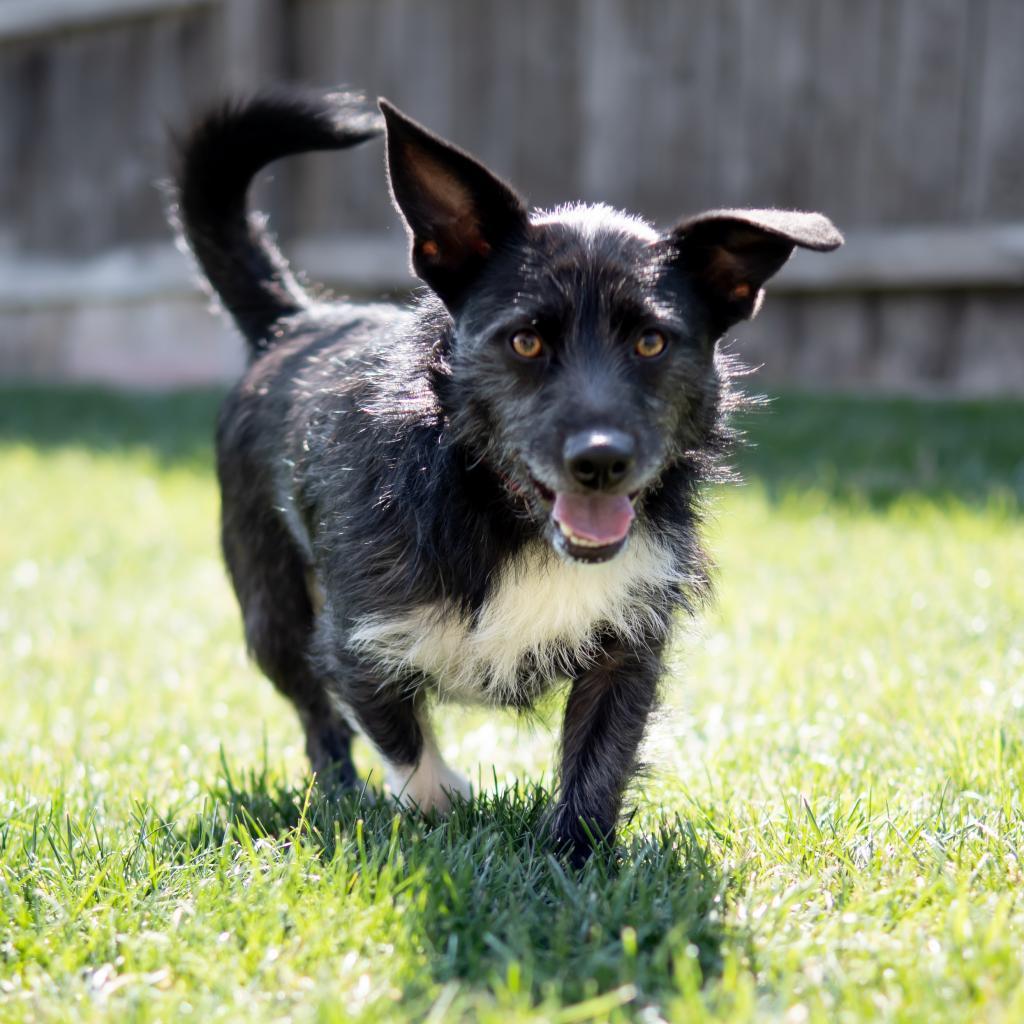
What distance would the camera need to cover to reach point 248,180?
3.87 metres

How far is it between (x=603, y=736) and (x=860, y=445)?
4651 millimetres

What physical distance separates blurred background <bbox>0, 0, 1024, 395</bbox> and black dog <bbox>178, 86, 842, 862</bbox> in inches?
167

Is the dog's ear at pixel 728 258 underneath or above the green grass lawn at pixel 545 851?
above

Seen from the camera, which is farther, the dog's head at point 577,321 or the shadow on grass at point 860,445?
the shadow on grass at point 860,445

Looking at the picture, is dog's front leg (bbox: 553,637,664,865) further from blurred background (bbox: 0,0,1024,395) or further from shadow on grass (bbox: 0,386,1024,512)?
blurred background (bbox: 0,0,1024,395)

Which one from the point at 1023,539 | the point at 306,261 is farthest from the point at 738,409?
the point at 306,261

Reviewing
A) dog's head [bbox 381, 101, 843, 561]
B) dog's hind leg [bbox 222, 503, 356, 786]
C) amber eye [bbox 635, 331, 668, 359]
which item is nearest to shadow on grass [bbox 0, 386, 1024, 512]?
dog's hind leg [bbox 222, 503, 356, 786]

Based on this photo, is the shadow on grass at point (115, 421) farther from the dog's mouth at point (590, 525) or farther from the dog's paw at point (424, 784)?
the dog's mouth at point (590, 525)

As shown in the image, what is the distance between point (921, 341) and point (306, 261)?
14.3ft

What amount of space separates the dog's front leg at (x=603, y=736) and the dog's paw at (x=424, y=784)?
10.7 inches

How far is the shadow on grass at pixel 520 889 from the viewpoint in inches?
79.8

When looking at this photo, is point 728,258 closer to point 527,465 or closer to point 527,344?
point 527,344

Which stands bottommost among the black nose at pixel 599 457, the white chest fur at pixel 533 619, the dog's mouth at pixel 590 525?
the white chest fur at pixel 533 619

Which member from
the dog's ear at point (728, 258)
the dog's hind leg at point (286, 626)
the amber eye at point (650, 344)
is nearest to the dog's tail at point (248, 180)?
the dog's hind leg at point (286, 626)
